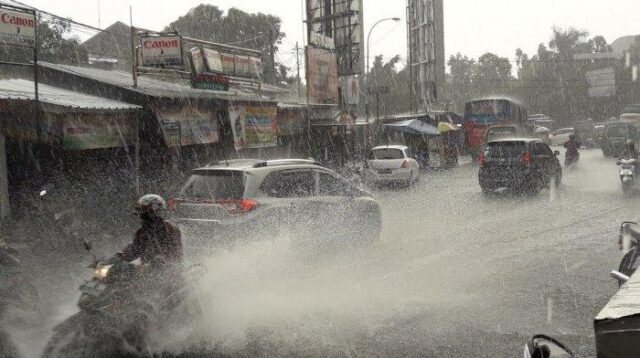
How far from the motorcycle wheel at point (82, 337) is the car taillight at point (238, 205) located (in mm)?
2795

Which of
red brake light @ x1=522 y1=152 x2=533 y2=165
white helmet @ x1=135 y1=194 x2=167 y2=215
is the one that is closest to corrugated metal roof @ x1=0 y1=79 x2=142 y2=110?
white helmet @ x1=135 y1=194 x2=167 y2=215

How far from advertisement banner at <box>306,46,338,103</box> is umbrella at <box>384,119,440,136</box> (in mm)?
6899

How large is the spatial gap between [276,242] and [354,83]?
2157 centimetres

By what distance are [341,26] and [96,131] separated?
1643 centimetres

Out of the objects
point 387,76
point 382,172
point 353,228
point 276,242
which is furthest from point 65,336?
point 387,76

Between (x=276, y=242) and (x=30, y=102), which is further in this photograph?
(x=30, y=102)

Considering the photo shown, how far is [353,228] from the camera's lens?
396 inches

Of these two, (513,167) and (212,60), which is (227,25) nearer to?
(212,60)

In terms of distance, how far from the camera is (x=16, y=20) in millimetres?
10859

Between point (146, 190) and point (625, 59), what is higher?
point (625, 59)

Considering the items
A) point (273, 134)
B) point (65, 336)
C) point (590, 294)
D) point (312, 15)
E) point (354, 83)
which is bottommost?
point (590, 294)

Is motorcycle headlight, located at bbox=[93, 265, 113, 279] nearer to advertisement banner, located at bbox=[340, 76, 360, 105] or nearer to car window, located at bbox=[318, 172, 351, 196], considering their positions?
car window, located at bbox=[318, 172, 351, 196]

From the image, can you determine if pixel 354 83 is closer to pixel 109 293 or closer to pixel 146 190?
→ pixel 146 190

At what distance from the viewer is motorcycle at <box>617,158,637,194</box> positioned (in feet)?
58.6
